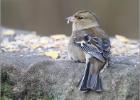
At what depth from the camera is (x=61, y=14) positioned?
575 inches

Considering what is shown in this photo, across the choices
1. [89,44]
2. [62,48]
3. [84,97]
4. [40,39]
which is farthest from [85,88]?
[40,39]

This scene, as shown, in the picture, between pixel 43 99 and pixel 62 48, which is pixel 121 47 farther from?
pixel 43 99

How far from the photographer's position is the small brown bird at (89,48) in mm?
7426

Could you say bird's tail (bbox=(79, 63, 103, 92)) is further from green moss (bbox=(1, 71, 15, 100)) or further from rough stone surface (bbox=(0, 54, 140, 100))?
green moss (bbox=(1, 71, 15, 100))

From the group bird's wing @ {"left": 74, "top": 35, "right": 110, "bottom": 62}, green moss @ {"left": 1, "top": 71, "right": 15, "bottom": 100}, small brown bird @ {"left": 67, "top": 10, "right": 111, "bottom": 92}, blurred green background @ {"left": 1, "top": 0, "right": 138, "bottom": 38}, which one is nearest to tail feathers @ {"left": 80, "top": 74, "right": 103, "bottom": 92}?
small brown bird @ {"left": 67, "top": 10, "right": 111, "bottom": 92}

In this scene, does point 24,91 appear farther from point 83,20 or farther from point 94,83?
point 83,20

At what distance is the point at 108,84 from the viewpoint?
7508 mm

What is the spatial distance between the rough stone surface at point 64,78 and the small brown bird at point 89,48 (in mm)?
92

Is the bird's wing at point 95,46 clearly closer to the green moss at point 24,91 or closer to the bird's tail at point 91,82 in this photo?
the bird's tail at point 91,82

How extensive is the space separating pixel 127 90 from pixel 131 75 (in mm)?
191

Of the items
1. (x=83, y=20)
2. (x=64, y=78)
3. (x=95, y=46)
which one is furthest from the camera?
(x=83, y=20)

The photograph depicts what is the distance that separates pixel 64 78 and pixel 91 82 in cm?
41

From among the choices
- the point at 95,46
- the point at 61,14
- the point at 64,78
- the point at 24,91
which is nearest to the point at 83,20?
the point at 95,46

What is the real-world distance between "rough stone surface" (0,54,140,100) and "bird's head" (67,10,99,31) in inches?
20.2
